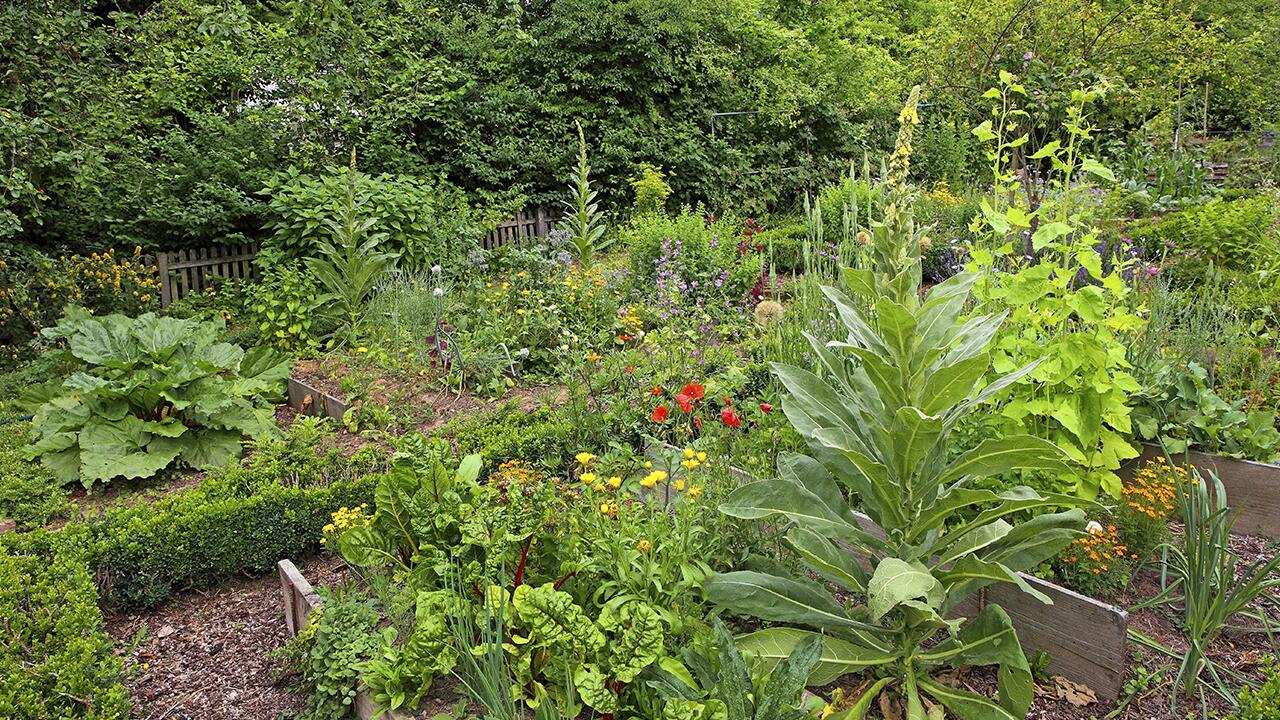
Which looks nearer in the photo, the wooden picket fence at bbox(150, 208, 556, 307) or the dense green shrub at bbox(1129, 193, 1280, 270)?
the dense green shrub at bbox(1129, 193, 1280, 270)

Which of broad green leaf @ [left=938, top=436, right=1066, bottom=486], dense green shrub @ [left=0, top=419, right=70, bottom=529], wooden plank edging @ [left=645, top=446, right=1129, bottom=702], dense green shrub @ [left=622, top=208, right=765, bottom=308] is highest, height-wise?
dense green shrub @ [left=622, top=208, right=765, bottom=308]

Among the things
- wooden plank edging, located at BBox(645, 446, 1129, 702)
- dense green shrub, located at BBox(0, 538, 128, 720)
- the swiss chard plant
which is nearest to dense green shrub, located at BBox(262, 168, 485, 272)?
the swiss chard plant

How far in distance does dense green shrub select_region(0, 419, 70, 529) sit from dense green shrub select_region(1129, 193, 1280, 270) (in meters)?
7.66

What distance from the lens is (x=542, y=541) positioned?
8.83ft

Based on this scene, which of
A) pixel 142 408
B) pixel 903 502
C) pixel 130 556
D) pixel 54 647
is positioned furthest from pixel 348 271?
pixel 903 502

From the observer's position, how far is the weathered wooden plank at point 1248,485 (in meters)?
3.19

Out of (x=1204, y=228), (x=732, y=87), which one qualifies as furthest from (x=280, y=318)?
(x=732, y=87)

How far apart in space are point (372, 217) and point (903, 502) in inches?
231

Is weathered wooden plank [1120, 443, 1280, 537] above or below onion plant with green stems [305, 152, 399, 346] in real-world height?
below

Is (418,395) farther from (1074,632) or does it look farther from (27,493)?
(1074,632)

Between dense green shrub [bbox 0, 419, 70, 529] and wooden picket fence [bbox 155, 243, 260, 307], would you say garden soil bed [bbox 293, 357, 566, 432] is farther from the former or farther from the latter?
wooden picket fence [bbox 155, 243, 260, 307]

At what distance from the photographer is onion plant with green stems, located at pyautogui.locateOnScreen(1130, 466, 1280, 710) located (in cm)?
239

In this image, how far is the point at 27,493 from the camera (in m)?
3.80

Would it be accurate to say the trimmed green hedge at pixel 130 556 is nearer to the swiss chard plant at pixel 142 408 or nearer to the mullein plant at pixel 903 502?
the swiss chard plant at pixel 142 408
